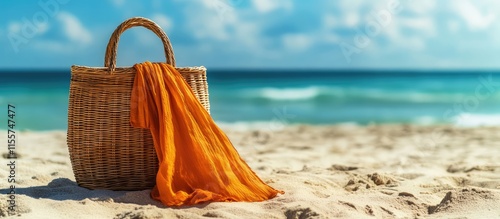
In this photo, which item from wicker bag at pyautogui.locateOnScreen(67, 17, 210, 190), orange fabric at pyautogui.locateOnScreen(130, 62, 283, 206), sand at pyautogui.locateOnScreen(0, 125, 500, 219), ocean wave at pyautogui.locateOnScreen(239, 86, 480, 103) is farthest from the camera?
ocean wave at pyautogui.locateOnScreen(239, 86, 480, 103)

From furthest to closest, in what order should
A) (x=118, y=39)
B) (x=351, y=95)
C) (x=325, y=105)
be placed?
(x=351, y=95) → (x=325, y=105) → (x=118, y=39)

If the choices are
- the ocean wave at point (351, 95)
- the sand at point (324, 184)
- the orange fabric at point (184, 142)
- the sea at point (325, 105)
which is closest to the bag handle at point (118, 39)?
the orange fabric at point (184, 142)

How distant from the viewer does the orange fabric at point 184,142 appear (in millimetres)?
3934

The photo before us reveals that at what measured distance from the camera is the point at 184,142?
158 inches

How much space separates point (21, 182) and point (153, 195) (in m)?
1.19

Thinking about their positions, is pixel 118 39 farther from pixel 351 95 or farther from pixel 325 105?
pixel 351 95

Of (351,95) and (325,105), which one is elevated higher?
(351,95)

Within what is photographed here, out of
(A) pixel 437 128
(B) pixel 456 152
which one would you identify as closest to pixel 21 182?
(B) pixel 456 152

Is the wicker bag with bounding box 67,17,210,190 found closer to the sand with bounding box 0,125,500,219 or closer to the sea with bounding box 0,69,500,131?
the sand with bounding box 0,125,500,219

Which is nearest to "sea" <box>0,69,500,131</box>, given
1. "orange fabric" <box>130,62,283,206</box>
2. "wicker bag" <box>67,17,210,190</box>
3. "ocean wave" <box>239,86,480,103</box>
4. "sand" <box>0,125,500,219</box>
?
"ocean wave" <box>239,86,480,103</box>

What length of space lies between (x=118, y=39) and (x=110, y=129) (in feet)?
2.01

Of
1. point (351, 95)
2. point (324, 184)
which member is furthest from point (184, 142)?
point (351, 95)

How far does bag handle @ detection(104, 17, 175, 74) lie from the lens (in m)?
4.03

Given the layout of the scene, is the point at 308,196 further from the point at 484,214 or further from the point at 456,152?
the point at 456,152
